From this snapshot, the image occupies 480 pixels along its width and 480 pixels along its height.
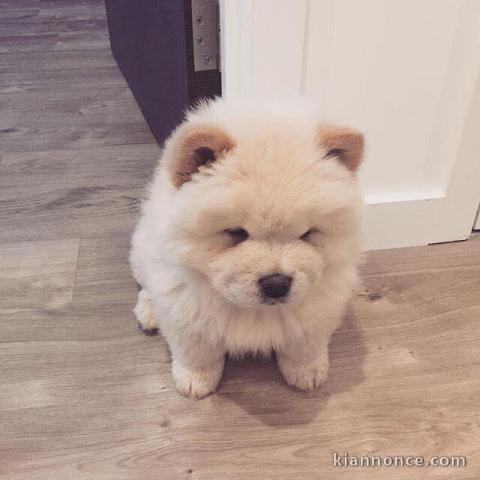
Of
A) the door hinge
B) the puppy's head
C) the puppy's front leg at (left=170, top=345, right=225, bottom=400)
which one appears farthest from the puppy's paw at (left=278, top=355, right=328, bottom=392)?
the door hinge

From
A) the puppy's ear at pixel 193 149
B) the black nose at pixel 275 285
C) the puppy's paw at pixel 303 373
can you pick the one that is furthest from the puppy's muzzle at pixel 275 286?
the puppy's paw at pixel 303 373

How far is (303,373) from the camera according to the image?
108 centimetres

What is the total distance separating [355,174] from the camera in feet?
2.90

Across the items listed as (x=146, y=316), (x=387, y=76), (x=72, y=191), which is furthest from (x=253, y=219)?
(x=72, y=191)

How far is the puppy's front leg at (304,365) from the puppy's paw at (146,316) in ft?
0.98

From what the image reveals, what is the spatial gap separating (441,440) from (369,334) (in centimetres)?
29

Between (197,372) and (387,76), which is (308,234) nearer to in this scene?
(197,372)

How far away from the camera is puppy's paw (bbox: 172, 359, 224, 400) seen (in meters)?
1.07

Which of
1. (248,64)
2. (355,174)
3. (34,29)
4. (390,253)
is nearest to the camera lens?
(355,174)

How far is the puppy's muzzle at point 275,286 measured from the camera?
0.81 meters

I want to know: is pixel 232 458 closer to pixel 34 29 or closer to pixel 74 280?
pixel 74 280

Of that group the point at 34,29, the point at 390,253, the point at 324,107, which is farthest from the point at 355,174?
the point at 34,29

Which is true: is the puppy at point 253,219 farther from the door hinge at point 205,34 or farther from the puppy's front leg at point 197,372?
the door hinge at point 205,34

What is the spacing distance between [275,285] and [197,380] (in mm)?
366
